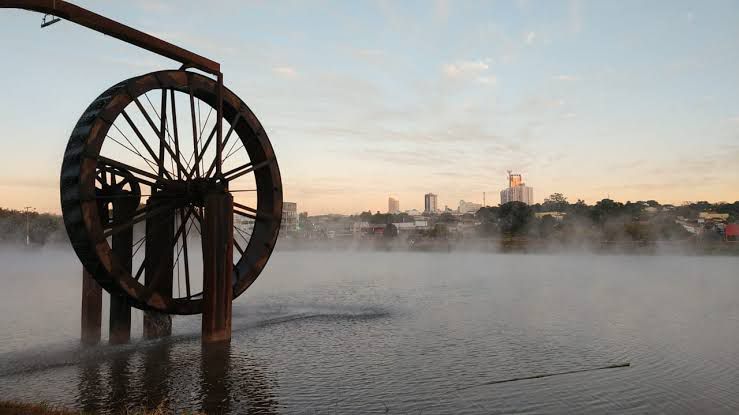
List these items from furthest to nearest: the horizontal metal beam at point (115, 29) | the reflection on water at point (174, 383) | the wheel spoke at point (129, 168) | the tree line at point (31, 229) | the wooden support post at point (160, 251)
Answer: the tree line at point (31, 229)
the wooden support post at point (160, 251)
the wheel spoke at point (129, 168)
the horizontal metal beam at point (115, 29)
the reflection on water at point (174, 383)

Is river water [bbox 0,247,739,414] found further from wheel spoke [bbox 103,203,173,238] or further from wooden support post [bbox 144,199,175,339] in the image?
wheel spoke [bbox 103,203,173,238]

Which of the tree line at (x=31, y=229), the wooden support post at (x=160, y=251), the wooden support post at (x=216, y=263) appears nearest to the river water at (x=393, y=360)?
the wooden support post at (x=216, y=263)

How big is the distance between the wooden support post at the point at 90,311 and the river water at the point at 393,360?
0.48 meters

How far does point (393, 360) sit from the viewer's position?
1620 cm

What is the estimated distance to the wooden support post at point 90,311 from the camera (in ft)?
54.6

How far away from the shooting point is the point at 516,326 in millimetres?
23188

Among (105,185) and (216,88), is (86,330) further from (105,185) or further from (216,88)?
(216,88)

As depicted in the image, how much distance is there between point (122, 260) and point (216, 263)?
2.89 meters

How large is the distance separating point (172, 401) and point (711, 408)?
36.0ft

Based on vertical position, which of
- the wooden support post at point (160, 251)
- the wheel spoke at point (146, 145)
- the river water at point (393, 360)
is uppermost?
the wheel spoke at point (146, 145)

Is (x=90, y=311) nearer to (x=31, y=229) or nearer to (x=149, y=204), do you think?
(x=149, y=204)

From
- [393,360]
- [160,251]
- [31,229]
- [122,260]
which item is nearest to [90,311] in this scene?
[122,260]

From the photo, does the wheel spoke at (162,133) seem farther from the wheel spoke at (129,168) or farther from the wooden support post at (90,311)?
the wooden support post at (90,311)

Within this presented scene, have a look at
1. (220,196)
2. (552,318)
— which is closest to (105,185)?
(220,196)
